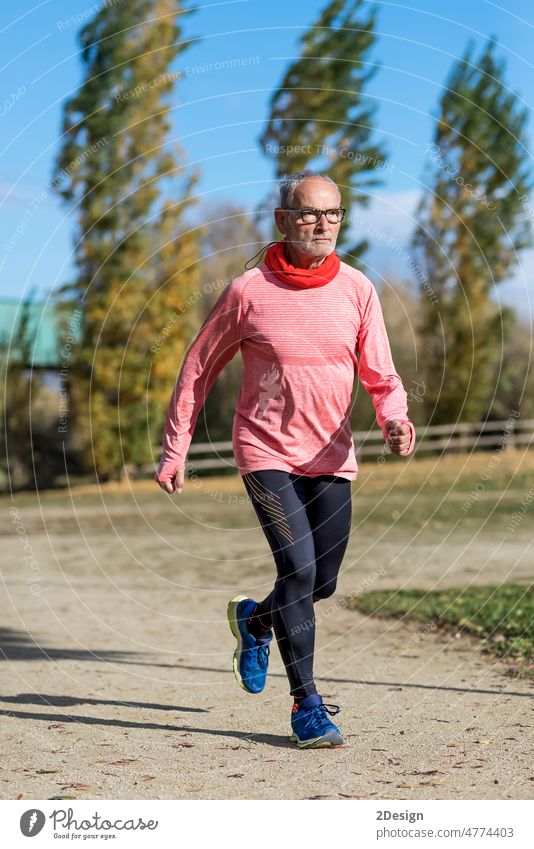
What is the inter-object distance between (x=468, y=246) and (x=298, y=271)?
2529 centimetres

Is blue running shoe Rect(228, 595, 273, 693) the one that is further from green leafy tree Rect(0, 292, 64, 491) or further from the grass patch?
green leafy tree Rect(0, 292, 64, 491)

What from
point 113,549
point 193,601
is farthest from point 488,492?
point 193,601

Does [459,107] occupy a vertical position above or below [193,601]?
above

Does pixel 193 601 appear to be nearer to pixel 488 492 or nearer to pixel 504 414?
pixel 488 492

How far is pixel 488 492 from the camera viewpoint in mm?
18203

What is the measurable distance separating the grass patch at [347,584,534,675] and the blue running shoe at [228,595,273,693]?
69.1 inches

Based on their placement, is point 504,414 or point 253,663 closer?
point 253,663

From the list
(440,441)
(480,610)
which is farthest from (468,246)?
(480,610)

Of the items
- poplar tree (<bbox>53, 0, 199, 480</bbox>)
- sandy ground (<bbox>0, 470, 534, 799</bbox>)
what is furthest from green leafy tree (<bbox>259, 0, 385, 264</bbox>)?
sandy ground (<bbox>0, 470, 534, 799</bbox>)

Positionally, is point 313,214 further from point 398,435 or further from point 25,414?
point 25,414

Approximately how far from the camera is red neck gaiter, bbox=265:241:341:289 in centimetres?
473

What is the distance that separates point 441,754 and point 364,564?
6.69 metres

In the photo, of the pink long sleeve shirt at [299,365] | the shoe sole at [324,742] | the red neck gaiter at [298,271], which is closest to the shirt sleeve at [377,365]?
the pink long sleeve shirt at [299,365]

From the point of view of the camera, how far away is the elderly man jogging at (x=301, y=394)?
4715mm
